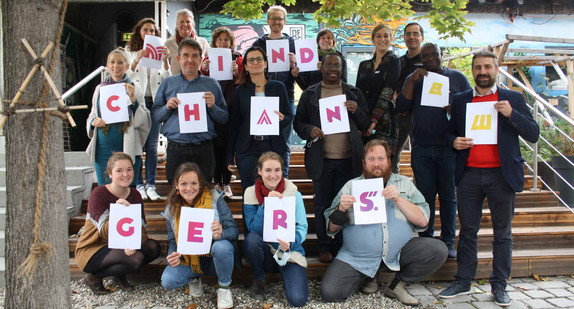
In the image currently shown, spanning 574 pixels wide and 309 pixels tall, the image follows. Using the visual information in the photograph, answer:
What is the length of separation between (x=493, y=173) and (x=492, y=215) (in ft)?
1.22

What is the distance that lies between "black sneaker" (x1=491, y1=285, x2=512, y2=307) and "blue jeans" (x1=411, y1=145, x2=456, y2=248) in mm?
644

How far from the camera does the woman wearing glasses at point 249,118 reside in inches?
160

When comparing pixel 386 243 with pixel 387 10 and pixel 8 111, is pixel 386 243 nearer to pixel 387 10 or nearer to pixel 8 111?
pixel 387 10

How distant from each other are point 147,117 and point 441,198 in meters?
3.08

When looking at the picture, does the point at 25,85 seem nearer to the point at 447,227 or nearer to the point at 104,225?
the point at 104,225

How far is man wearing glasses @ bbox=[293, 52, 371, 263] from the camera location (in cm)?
392

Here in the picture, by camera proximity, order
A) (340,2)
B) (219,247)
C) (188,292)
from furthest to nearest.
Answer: (340,2), (188,292), (219,247)

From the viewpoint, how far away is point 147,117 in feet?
14.5

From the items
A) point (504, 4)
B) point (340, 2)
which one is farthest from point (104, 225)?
point (504, 4)

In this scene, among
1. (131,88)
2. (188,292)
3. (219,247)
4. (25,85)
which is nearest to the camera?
(25,85)

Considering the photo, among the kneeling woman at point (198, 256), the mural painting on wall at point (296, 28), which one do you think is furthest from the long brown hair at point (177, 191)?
the mural painting on wall at point (296, 28)

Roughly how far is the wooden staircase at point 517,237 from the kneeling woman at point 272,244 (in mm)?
376

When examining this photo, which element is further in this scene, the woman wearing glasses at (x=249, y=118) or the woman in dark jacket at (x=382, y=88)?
the woman in dark jacket at (x=382, y=88)

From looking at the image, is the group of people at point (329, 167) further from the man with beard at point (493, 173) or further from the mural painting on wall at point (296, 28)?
the mural painting on wall at point (296, 28)
